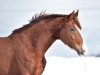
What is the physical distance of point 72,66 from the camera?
984 inches

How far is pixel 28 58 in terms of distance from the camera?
36.7 feet

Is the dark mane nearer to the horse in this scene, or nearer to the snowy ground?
the horse

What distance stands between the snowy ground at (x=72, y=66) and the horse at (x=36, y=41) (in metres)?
10.9

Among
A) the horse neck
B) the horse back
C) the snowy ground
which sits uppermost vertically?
the horse neck

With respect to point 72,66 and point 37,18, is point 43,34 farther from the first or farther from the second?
point 72,66

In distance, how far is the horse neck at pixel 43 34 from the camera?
37.8ft

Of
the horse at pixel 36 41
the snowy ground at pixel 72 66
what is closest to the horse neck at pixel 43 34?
the horse at pixel 36 41

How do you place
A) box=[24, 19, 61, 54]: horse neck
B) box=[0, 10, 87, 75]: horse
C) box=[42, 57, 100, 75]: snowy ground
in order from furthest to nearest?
1. box=[42, 57, 100, 75]: snowy ground
2. box=[24, 19, 61, 54]: horse neck
3. box=[0, 10, 87, 75]: horse

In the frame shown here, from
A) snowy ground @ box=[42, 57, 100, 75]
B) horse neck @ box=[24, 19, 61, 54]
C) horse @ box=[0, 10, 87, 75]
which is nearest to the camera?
horse @ box=[0, 10, 87, 75]

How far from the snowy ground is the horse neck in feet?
35.8

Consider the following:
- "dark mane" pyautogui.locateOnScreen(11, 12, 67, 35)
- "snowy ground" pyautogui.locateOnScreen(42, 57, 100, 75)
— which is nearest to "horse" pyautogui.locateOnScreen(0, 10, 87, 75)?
"dark mane" pyautogui.locateOnScreen(11, 12, 67, 35)

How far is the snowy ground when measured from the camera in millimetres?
23272

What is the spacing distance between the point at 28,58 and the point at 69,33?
46.1 inches

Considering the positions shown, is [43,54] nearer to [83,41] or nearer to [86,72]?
[83,41]
